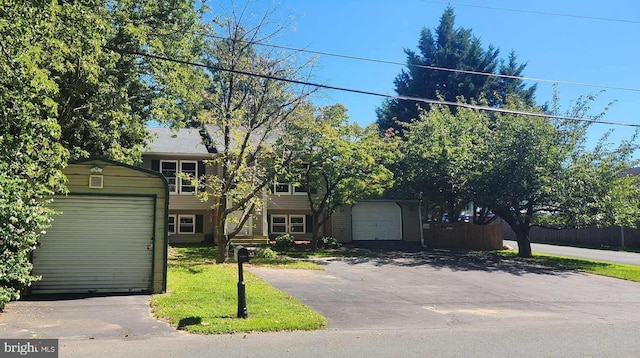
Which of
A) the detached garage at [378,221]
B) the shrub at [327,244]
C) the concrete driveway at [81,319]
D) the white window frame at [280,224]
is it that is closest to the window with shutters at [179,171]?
the white window frame at [280,224]

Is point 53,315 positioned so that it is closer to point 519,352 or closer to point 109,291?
point 109,291

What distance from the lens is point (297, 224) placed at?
29109mm

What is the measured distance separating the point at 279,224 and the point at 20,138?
21.6 metres

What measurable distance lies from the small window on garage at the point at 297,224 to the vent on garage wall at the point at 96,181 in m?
18.9

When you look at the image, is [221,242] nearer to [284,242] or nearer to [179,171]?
[284,242]

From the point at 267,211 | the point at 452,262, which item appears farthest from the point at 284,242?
the point at 452,262

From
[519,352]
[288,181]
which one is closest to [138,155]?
[288,181]

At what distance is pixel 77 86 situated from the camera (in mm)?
13492

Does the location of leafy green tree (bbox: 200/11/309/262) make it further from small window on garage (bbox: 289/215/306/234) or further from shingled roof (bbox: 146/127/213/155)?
small window on garage (bbox: 289/215/306/234)

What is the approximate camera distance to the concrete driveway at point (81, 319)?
6984 mm

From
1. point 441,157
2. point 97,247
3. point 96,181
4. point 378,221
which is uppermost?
point 441,157

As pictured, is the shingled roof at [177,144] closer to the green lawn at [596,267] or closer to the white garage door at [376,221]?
the white garage door at [376,221]

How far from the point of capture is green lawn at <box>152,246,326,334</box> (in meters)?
7.68

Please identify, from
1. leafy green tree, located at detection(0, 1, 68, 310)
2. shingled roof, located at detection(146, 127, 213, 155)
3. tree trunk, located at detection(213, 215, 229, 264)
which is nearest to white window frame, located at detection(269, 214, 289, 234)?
Result: shingled roof, located at detection(146, 127, 213, 155)
